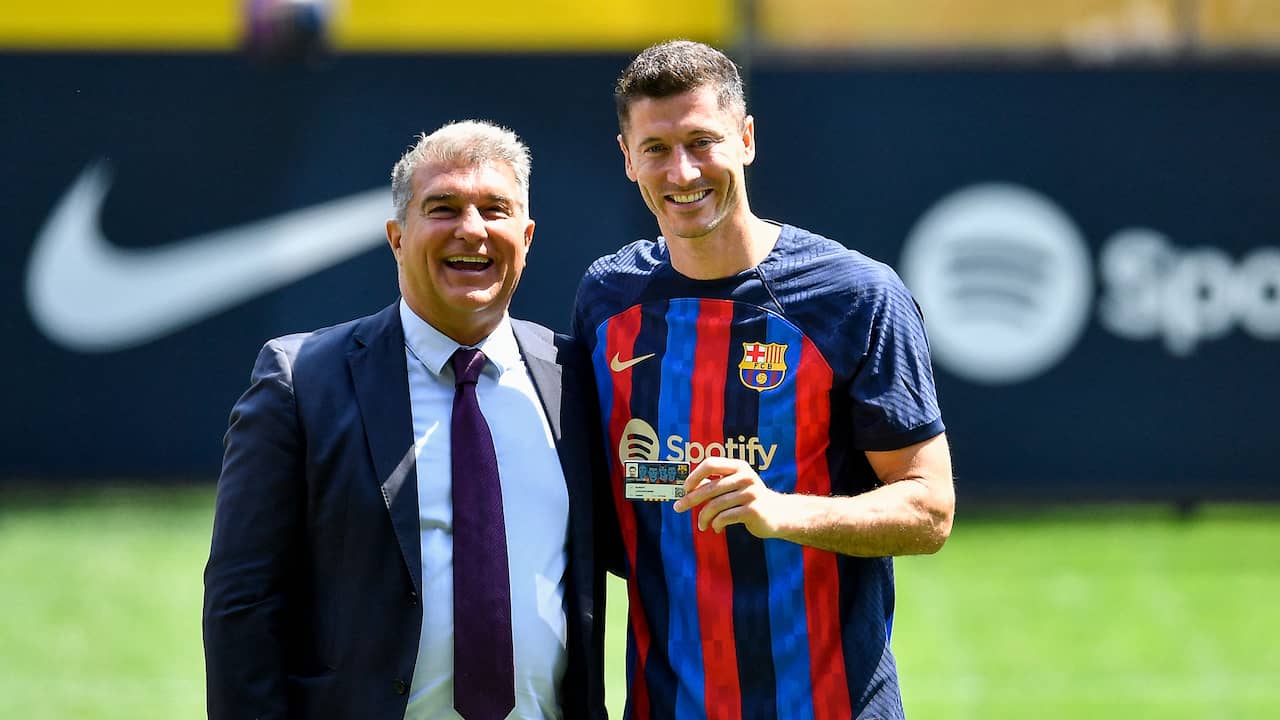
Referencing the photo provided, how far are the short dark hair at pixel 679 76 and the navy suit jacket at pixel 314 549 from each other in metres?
0.88

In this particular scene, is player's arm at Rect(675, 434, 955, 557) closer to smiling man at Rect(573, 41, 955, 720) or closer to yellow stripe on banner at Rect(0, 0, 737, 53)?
smiling man at Rect(573, 41, 955, 720)

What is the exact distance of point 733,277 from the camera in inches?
142

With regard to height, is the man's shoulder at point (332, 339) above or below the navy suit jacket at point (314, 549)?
above

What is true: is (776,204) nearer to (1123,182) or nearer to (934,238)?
(934,238)

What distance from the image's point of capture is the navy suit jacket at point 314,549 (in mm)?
3184

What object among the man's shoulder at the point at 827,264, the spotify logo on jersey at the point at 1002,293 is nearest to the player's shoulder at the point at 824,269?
Answer: the man's shoulder at the point at 827,264

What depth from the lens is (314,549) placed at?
3.26 metres

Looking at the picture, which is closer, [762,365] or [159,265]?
[762,365]

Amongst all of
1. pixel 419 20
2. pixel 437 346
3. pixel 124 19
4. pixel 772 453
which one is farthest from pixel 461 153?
pixel 124 19

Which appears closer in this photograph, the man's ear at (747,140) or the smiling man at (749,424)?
the smiling man at (749,424)

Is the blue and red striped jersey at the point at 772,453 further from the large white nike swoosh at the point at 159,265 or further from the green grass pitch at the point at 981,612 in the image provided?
the large white nike swoosh at the point at 159,265

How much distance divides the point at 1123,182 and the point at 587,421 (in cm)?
603

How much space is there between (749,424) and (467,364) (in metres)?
0.67

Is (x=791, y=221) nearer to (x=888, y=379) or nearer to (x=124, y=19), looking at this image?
(x=888, y=379)
